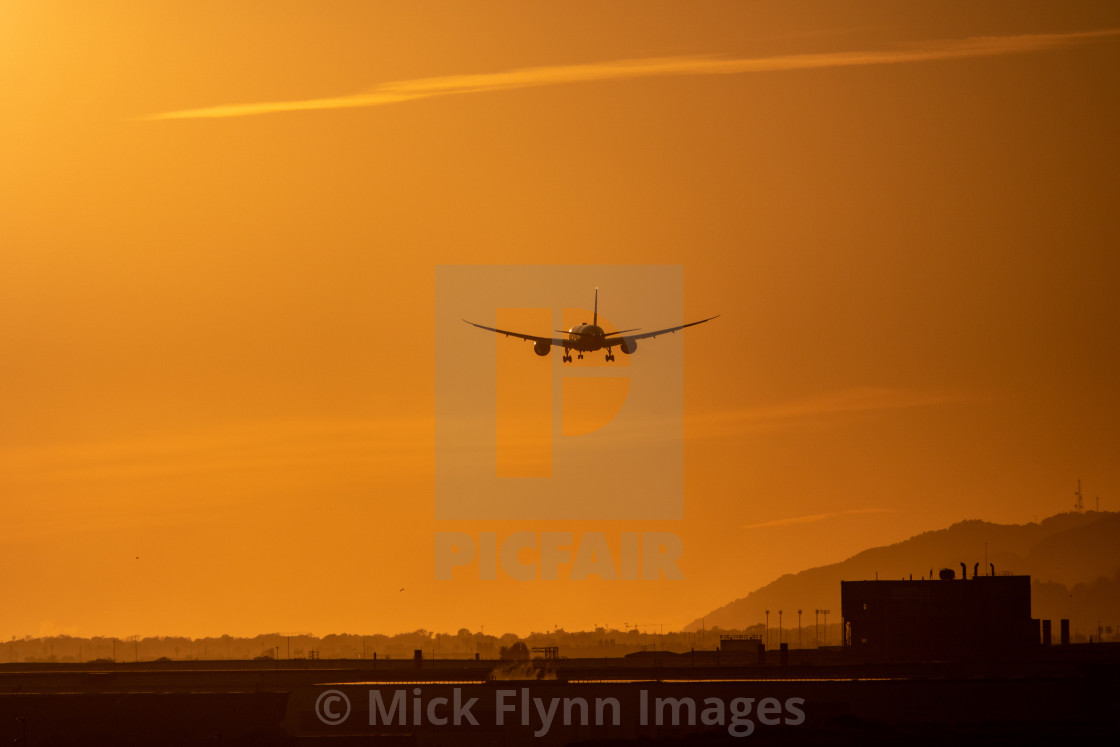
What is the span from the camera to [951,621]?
5965 inches

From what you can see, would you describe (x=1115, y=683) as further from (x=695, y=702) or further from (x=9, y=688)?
(x=9, y=688)

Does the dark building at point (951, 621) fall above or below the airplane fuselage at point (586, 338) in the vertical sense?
below

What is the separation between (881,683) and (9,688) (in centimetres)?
7143

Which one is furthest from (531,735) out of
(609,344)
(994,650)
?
(994,650)

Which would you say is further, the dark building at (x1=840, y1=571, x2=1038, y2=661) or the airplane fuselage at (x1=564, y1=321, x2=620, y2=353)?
the dark building at (x1=840, y1=571, x2=1038, y2=661)

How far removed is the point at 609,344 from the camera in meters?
131

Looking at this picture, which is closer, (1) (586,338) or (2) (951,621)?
(1) (586,338)

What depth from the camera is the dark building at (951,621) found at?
494 ft

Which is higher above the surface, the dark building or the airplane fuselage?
the airplane fuselage

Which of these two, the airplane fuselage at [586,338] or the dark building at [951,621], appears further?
the dark building at [951,621]

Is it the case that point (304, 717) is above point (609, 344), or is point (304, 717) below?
below

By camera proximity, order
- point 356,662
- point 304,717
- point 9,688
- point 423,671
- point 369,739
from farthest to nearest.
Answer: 1. point 356,662
2. point 423,671
3. point 9,688
4. point 304,717
5. point 369,739

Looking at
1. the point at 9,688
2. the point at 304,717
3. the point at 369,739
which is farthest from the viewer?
the point at 9,688

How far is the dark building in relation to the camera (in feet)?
494
